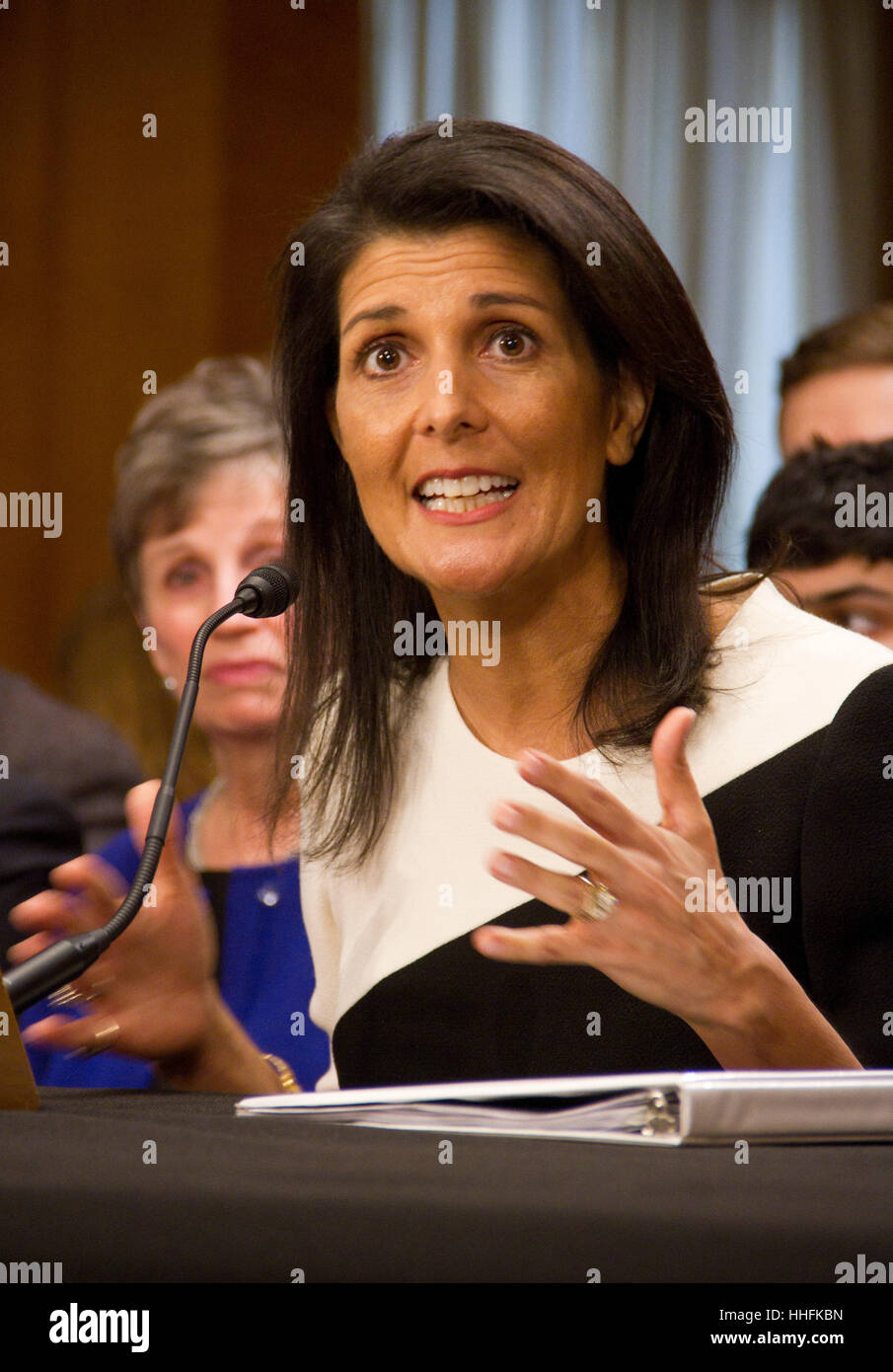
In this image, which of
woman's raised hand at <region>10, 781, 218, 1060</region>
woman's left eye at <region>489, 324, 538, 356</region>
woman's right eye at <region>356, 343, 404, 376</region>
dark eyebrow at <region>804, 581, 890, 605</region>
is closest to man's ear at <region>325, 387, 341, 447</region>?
woman's right eye at <region>356, 343, 404, 376</region>

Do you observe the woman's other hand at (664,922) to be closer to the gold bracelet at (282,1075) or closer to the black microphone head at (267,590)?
the black microphone head at (267,590)

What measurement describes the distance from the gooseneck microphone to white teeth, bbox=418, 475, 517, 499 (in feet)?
0.67

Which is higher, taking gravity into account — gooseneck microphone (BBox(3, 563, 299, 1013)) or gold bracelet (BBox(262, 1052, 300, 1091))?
gooseneck microphone (BBox(3, 563, 299, 1013))

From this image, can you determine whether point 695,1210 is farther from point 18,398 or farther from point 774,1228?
point 18,398

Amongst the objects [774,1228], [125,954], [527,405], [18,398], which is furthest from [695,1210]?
[18,398]

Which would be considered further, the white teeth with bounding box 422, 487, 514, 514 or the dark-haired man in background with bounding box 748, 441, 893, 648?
the dark-haired man in background with bounding box 748, 441, 893, 648

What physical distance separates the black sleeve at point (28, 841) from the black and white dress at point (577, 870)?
57 cm

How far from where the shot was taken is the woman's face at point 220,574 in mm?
2195

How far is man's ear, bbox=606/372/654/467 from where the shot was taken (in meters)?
A: 1.41

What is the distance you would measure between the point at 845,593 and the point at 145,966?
3.31 ft

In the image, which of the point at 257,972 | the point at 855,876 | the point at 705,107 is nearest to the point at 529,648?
the point at 855,876

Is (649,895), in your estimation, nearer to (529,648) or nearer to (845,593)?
(529,648)

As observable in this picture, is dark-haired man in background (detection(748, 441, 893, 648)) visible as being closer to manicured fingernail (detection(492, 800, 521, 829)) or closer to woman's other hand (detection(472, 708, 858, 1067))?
woman's other hand (detection(472, 708, 858, 1067))

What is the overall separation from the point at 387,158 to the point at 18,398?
8.46 ft
